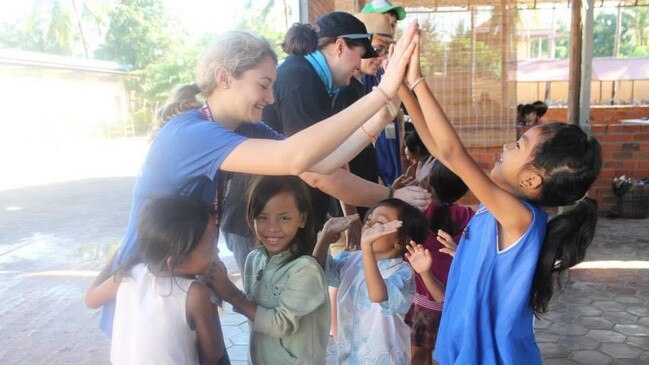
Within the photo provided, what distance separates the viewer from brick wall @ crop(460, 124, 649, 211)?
6.68m

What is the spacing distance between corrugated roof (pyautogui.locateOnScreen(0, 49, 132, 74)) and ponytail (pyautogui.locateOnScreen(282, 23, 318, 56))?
60.5ft

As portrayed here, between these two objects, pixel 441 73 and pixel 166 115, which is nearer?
pixel 166 115

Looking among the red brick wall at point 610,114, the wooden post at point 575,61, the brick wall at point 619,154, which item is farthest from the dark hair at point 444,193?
the red brick wall at point 610,114

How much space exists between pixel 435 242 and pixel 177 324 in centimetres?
120

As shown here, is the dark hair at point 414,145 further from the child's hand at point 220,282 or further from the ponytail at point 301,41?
the child's hand at point 220,282

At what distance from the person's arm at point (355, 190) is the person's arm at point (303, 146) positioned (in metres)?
0.52

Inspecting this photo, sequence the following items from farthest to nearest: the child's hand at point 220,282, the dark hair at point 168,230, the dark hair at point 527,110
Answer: the dark hair at point 527,110, the child's hand at point 220,282, the dark hair at point 168,230

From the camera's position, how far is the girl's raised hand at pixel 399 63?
1.48 m

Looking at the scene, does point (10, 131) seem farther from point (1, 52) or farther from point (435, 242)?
point (435, 242)

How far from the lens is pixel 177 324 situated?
153 cm

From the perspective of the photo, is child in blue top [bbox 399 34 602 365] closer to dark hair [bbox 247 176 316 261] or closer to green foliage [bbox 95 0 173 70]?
dark hair [bbox 247 176 316 261]

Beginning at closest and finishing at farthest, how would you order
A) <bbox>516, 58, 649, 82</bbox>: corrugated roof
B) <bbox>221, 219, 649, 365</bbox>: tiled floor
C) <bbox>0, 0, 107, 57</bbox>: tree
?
<bbox>221, 219, 649, 365</bbox>: tiled floor → <bbox>516, 58, 649, 82</bbox>: corrugated roof → <bbox>0, 0, 107, 57</bbox>: tree

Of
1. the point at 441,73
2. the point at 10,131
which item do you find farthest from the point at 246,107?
the point at 10,131

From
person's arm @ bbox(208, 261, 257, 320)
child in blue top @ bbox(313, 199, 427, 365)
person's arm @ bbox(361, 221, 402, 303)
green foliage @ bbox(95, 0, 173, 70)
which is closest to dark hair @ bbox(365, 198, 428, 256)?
child in blue top @ bbox(313, 199, 427, 365)
